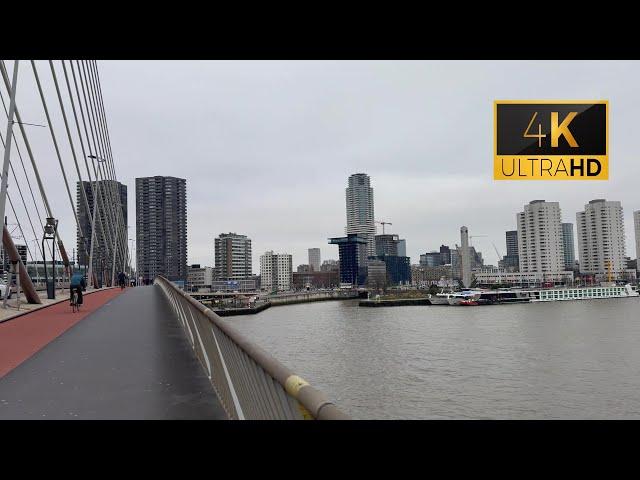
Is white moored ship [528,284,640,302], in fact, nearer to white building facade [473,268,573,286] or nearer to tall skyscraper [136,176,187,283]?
white building facade [473,268,573,286]

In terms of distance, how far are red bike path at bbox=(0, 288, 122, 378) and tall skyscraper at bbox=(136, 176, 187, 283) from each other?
137673 mm

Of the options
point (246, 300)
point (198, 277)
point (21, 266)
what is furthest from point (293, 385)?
point (198, 277)

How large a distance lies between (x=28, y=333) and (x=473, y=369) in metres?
29.2

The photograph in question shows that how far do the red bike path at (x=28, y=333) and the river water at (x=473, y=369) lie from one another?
12.8 metres

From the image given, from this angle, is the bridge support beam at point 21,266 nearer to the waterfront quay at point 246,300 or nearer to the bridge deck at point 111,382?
the bridge deck at point 111,382

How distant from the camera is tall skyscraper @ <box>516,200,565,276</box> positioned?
192 metres

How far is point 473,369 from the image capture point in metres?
34.4

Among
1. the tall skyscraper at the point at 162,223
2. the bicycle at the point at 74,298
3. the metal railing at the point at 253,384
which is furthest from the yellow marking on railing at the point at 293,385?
the tall skyscraper at the point at 162,223

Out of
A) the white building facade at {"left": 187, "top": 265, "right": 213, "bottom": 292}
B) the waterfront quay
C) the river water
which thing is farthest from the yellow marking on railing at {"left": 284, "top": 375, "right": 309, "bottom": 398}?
the white building facade at {"left": 187, "top": 265, "right": 213, "bottom": 292}
